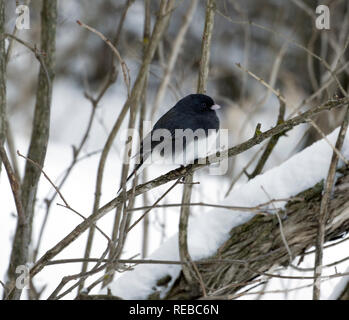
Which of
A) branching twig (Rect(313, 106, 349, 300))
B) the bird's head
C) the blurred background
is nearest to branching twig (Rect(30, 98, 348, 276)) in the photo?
branching twig (Rect(313, 106, 349, 300))

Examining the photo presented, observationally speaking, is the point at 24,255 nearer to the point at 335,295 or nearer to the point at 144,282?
the point at 144,282

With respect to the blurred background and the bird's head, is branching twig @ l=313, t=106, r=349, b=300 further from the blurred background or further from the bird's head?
the blurred background

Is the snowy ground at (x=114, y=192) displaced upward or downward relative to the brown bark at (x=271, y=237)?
upward

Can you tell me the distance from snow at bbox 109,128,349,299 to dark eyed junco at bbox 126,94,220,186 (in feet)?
0.80

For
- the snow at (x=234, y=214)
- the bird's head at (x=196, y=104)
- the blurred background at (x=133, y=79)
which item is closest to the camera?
the snow at (x=234, y=214)

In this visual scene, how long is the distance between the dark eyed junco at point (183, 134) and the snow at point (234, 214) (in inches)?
9.5

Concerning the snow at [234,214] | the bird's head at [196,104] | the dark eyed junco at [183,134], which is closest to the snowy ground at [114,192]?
the snow at [234,214]

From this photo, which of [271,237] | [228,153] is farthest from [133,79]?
[228,153]

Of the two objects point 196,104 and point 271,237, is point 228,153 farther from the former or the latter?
point 196,104

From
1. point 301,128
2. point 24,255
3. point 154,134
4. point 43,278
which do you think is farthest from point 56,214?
point 301,128

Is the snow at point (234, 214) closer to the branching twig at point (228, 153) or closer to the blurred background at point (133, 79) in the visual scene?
the branching twig at point (228, 153)

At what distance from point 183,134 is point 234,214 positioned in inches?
14.3

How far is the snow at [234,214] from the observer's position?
180cm

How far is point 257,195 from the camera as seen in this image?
1.85 metres
